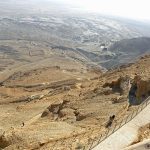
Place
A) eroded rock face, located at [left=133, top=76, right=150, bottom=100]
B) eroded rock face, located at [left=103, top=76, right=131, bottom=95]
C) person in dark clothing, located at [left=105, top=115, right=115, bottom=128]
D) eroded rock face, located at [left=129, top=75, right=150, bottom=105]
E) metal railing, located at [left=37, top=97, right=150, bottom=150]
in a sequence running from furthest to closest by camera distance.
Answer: eroded rock face, located at [left=103, top=76, right=131, bottom=95], eroded rock face, located at [left=133, top=76, right=150, bottom=100], eroded rock face, located at [left=129, top=75, right=150, bottom=105], person in dark clothing, located at [left=105, top=115, right=115, bottom=128], metal railing, located at [left=37, top=97, right=150, bottom=150]

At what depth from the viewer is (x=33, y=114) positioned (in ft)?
127

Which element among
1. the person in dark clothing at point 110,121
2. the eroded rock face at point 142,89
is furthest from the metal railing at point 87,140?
the eroded rock face at point 142,89

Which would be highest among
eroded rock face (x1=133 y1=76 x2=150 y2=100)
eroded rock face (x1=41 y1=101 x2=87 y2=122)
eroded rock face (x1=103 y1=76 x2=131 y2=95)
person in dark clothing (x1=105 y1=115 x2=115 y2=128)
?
eroded rock face (x1=133 y1=76 x2=150 y2=100)

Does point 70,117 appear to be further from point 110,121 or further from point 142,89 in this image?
point 110,121

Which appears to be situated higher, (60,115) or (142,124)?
(142,124)

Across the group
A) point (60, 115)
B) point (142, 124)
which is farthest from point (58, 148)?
point (60, 115)

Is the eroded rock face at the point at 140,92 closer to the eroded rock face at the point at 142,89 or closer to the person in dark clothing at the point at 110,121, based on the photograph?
the eroded rock face at the point at 142,89

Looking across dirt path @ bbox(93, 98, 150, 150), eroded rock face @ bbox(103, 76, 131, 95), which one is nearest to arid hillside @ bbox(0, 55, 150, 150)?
eroded rock face @ bbox(103, 76, 131, 95)

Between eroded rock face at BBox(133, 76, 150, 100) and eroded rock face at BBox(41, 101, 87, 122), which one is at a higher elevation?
eroded rock face at BBox(133, 76, 150, 100)

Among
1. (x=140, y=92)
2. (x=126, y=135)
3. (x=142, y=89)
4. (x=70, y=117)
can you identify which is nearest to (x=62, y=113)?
(x=70, y=117)

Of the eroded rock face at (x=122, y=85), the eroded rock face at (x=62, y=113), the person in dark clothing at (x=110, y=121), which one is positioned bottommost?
the eroded rock face at (x=62, y=113)

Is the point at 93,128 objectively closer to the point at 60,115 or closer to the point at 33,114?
the point at 60,115

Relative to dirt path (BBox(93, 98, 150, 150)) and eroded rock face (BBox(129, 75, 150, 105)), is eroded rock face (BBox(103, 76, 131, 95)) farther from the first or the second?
dirt path (BBox(93, 98, 150, 150))

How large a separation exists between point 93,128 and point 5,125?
394 inches
